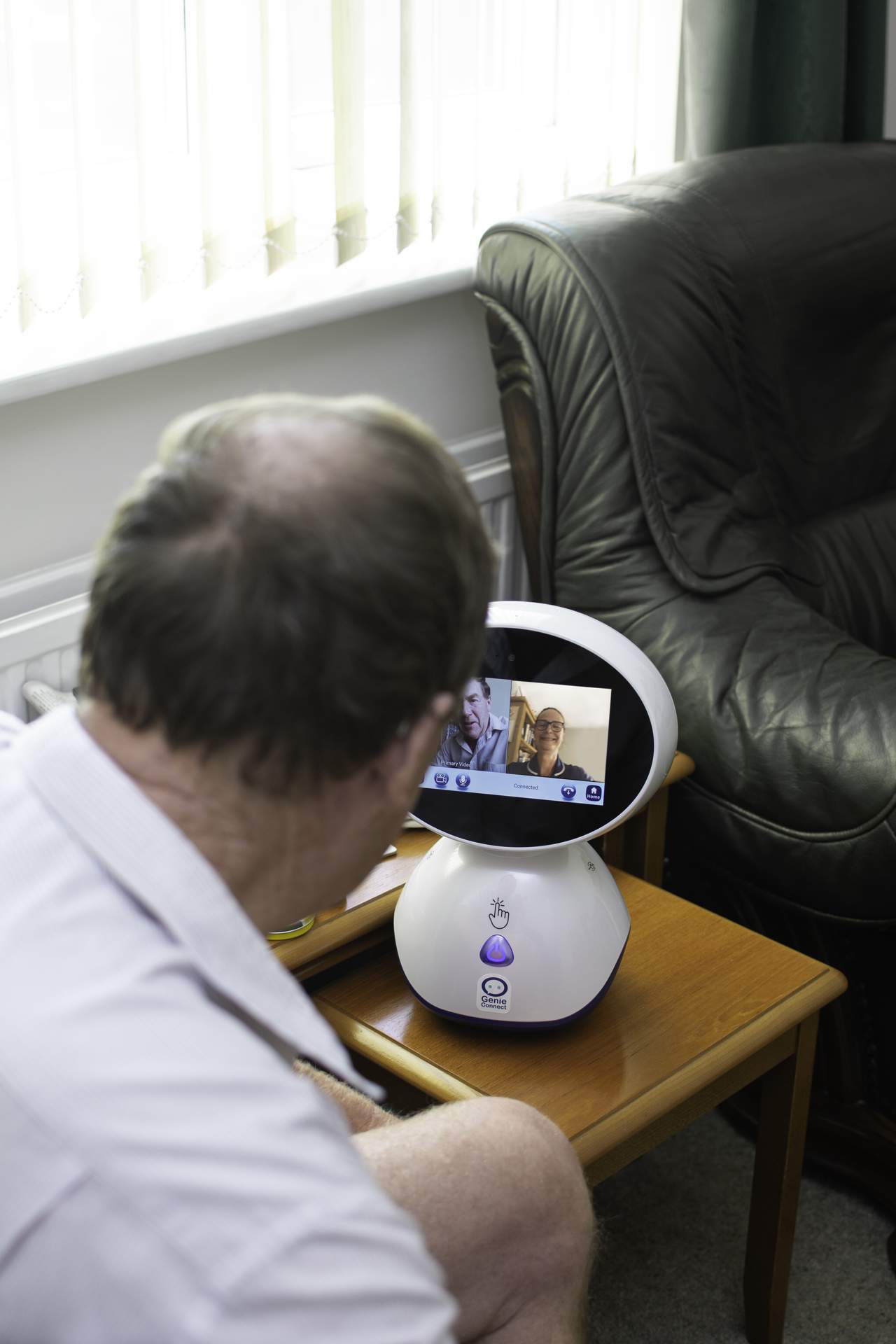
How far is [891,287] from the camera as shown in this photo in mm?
2008

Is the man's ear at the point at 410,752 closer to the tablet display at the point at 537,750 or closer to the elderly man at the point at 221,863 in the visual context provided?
the elderly man at the point at 221,863

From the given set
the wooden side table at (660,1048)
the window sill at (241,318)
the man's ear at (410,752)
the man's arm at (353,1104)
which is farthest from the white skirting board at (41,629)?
the man's ear at (410,752)

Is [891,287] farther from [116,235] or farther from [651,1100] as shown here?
[651,1100]

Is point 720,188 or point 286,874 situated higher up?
point 720,188

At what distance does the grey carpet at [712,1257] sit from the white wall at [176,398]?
3.35 feet

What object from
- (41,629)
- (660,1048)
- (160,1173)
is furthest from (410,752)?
(41,629)

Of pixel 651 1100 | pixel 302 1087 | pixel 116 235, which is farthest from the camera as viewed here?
pixel 116 235

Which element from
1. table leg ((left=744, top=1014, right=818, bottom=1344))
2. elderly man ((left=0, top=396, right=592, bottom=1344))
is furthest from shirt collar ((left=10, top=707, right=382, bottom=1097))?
table leg ((left=744, top=1014, right=818, bottom=1344))

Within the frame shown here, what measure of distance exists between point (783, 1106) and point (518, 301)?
102 cm

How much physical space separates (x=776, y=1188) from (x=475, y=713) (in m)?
0.60

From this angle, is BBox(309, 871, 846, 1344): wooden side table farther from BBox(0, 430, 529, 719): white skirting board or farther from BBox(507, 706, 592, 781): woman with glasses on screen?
BBox(0, 430, 529, 719): white skirting board

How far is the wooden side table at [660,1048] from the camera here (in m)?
1.18

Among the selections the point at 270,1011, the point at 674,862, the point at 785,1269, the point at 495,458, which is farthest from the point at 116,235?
the point at 785,1269

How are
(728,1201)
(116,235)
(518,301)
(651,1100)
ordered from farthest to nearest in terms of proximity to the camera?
(518,301) < (728,1201) < (116,235) < (651,1100)
